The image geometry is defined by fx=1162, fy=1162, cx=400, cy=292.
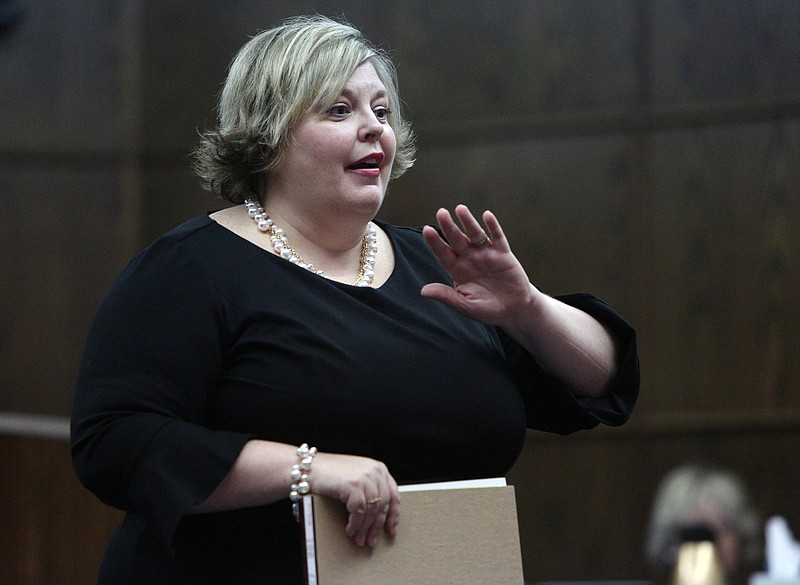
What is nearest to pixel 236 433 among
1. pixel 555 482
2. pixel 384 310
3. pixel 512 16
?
pixel 384 310

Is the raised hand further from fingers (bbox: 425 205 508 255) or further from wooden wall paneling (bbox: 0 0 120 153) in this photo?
wooden wall paneling (bbox: 0 0 120 153)

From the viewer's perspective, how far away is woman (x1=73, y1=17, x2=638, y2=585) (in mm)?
1525

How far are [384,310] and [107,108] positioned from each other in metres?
4.07

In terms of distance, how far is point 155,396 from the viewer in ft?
5.11

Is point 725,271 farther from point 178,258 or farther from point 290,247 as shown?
point 178,258

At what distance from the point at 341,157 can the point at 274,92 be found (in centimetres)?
15

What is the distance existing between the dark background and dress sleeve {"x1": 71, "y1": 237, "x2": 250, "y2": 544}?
355 cm

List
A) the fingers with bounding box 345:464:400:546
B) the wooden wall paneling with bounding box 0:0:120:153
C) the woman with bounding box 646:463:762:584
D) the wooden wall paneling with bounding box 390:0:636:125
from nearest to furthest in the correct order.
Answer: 1. the fingers with bounding box 345:464:400:546
2. the woman with bounding box 646:463:762:584
3. the wooden wall paneling with bounding box 390:0:636:125
4. the wooden wall paneling with bounding box 0:0:120:153

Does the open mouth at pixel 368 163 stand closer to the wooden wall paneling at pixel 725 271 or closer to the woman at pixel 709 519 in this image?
the woman at pixel 709 519

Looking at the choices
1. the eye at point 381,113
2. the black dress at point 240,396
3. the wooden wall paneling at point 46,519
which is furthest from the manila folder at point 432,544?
the wooden wall paneling at point 46,519

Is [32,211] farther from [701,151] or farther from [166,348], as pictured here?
[166,348]

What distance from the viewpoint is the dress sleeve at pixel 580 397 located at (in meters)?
1.81

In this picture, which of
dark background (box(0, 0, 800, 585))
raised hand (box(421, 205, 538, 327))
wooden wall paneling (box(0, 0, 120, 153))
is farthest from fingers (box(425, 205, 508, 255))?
wooden wall paneling (box(0, 0, 120, 153))

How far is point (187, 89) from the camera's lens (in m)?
5.54
